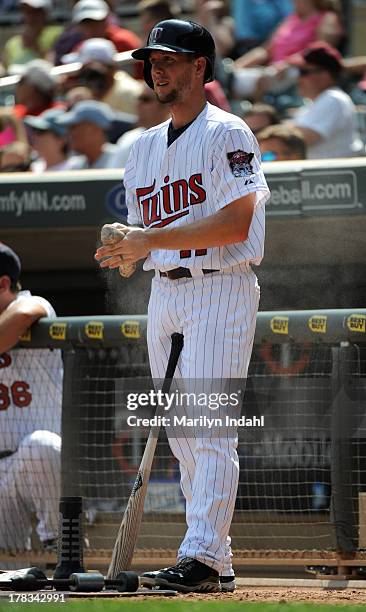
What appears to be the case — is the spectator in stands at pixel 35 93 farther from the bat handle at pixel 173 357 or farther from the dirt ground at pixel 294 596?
the dirt ground at pixel 294 596

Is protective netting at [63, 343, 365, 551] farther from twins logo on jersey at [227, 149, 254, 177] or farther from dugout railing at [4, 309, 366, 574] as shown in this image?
twins logo on jersey at [227, 149, 254, 177]

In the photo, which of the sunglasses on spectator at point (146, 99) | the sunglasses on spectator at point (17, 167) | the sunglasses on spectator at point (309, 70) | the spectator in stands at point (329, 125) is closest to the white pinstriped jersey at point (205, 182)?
the spectator in stands at point (329, 125)

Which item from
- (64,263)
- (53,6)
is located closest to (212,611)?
(64,263)

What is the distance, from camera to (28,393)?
5684 mm

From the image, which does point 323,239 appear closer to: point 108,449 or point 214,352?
point 108,449

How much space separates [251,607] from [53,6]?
1067 centimetres

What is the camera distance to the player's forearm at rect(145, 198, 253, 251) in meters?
3.94

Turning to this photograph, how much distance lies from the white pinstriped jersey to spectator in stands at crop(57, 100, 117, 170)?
395 centimetres

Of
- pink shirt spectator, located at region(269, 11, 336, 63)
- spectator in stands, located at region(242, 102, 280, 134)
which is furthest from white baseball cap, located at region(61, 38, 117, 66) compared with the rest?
spectator in stands, located at region(242, 102, 280, 134)

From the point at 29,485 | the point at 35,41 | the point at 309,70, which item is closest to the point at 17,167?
the point at 309,70

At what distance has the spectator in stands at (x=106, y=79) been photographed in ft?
30.8

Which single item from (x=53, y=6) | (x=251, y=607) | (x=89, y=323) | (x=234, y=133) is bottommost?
(x=251, y=607)

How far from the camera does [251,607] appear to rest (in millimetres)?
3172

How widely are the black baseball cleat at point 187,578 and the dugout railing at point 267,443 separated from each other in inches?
46.7
